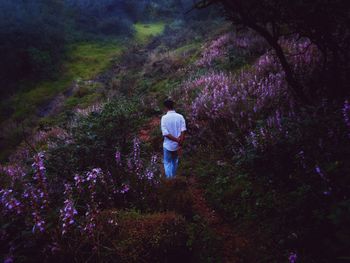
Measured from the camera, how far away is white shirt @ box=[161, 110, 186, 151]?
6621 millimetres

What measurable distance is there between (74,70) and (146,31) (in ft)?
42.0

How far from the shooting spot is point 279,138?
5867 millimetres

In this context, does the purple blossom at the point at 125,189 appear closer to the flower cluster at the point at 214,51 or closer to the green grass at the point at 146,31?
the flower cluster at the point at 214,51

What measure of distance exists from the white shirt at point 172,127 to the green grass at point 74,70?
15.7m

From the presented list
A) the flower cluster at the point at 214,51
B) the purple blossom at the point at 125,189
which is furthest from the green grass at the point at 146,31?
the purple blossom at the point at 125,189

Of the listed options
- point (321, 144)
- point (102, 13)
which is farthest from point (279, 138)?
point (102, 13)

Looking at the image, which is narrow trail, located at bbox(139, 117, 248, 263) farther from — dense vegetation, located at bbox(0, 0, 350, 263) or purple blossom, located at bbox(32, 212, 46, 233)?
purple blossom, located at bbox(32, 212, 46, 233)

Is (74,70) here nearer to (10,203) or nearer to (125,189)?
(125,189)

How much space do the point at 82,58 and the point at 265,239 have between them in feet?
86.3

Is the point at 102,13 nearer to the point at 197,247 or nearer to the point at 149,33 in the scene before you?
the point at 149,33

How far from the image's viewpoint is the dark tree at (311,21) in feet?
19.6

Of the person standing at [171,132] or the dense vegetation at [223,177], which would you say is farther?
the person standing at [171,132]

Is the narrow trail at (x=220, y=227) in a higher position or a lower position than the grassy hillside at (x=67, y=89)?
lower

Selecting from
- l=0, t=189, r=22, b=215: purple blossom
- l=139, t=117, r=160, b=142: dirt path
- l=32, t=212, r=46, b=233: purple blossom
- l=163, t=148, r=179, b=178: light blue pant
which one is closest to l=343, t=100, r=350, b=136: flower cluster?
l=163, t=148, r=179, b=178: light blue pant
